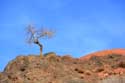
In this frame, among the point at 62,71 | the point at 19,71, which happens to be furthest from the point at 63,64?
the point at 19,71

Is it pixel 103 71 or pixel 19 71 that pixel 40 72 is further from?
pixel 103 71

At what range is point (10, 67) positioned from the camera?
39.4 m

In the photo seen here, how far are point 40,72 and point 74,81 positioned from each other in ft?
9.26

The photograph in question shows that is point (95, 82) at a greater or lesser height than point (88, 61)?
lesser

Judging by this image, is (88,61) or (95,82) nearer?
(95,82)

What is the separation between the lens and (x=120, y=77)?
3666 cm

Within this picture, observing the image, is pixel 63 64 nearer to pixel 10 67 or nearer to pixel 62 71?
pixel 62 71

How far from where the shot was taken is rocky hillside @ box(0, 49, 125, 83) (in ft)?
119

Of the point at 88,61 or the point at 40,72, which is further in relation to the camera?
the point at 88,61

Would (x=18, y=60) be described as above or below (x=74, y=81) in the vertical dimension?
above

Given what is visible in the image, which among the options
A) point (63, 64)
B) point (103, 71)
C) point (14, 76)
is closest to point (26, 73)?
point (14, 76)

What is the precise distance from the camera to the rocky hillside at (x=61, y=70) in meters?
36.2

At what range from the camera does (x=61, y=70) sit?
37.3m

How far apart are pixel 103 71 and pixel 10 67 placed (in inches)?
315
